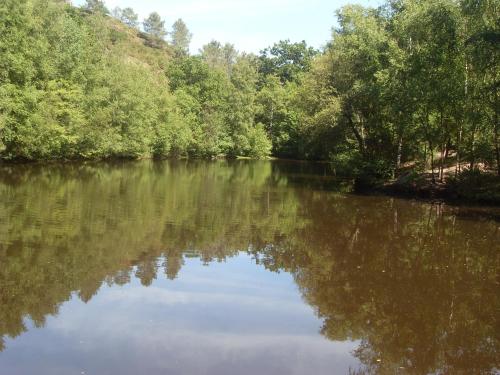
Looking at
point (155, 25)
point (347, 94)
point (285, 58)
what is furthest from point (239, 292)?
point (155, 25)

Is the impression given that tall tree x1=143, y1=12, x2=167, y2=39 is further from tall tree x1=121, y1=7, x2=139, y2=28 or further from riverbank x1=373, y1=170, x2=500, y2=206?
riverbank x1=373, y1=170, x2=500, y2=206

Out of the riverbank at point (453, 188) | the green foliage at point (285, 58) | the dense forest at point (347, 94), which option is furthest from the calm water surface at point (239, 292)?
the green foliage at point (285, 58)

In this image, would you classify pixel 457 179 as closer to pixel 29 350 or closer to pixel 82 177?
pixel 82 177

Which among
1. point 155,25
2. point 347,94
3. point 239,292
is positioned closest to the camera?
point 239,292

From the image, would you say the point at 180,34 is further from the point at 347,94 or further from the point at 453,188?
the point at 453,188

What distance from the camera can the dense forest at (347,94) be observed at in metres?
30.5

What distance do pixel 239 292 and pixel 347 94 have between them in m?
30.6

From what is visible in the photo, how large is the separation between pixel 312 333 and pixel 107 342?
395 centimetres

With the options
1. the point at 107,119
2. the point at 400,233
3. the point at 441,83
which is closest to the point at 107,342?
the point at 400,233

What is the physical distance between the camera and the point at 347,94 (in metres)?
40.3

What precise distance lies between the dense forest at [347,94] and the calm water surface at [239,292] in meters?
10.9

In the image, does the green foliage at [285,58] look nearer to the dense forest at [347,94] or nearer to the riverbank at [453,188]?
the dense forest at [347,94]

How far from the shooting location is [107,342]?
8859mm

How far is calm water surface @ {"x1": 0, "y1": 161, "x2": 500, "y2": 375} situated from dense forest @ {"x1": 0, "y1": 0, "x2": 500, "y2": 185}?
10.9 meters
